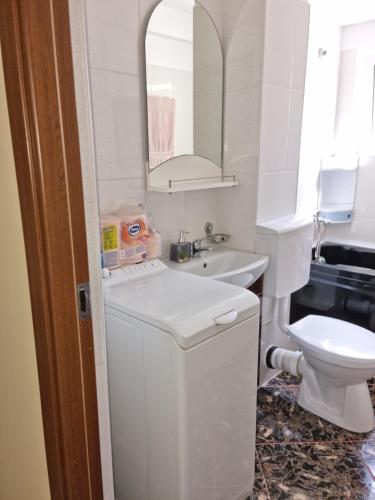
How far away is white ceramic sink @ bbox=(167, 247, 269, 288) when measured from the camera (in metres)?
1.74

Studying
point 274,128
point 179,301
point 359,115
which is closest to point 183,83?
point 274,128

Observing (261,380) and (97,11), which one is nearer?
(97,11)

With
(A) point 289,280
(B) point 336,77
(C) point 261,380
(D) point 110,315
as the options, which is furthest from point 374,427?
(B) point 336,77

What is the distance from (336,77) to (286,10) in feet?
4.39

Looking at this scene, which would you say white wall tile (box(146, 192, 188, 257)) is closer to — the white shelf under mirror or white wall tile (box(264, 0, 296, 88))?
the white shelf under mirror

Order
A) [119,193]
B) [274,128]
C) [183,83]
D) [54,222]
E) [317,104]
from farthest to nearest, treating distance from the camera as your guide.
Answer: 1. [317,104]
2. [274,128]
3. [183,83]
4. [119,193]
5. [54,222]

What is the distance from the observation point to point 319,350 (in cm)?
189

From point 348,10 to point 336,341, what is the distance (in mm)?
2233

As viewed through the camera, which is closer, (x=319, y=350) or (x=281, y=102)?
(x=319, y=350)

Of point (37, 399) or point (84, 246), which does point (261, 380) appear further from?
point (84, 246)

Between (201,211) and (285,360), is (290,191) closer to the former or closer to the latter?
(201,211)


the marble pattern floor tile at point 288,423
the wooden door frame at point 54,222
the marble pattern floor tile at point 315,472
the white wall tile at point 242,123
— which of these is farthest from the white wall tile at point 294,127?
the wooden door frame at point 54,222

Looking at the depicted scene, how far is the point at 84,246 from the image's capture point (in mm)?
828

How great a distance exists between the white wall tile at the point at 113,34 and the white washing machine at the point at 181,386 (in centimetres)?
84
